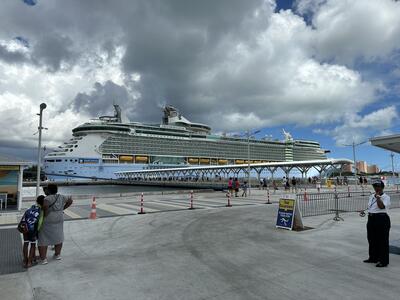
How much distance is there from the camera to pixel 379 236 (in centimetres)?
583

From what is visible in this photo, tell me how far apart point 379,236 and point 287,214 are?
426cm

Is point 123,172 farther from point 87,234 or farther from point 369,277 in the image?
point 369,277

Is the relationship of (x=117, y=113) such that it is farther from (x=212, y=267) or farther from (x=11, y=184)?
(x=212, y=267)

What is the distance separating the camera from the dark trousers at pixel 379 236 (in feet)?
19.0

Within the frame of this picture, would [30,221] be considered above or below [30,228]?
above

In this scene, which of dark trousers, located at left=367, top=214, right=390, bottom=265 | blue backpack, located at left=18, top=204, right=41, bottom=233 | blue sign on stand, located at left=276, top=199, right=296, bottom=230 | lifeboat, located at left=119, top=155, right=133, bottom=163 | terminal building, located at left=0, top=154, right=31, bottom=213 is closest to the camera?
dark trousers, located at left=367, top=214, right=390, bottom=265

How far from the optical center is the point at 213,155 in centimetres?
9750

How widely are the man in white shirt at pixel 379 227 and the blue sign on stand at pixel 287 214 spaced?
149 inches

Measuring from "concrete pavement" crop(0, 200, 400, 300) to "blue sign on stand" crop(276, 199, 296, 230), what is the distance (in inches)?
18.1

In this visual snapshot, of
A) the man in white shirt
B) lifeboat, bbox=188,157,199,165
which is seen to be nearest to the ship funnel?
lifeboat, bbox=188,157,199,165

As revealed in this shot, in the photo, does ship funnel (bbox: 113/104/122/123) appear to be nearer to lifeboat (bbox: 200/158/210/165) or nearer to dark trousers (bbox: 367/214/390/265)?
lifeboat (bbox: 200/158/210/165)

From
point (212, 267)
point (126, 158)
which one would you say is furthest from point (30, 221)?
point (126, 158)

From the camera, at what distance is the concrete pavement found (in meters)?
4.62

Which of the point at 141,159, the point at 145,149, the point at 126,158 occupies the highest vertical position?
the point at 145,149
